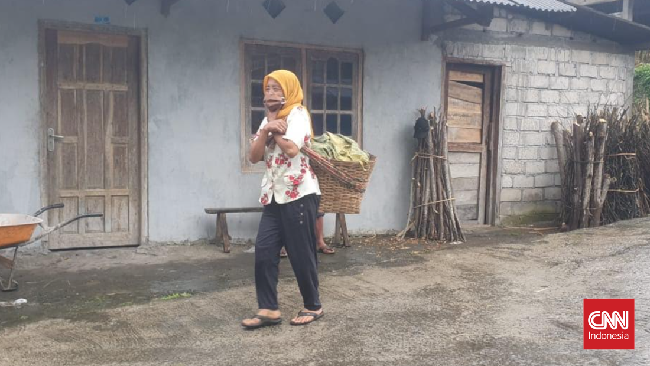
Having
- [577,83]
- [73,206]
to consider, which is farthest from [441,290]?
[577,83]

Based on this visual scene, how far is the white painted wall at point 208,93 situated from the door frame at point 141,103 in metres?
0.05

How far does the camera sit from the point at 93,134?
669 cm

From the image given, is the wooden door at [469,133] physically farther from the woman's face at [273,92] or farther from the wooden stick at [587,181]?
the woman's face at [273,92]

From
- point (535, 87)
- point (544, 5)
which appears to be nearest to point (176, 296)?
point (544, 5)

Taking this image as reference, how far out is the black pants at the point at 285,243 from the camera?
426 centimetres

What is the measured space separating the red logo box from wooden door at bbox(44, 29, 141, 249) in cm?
469

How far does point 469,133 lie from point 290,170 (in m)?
5.21

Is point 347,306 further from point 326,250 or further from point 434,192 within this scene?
point 434,192

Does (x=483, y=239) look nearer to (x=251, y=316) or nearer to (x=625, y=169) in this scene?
(x=625, y=169)

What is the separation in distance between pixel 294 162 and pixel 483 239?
452cm

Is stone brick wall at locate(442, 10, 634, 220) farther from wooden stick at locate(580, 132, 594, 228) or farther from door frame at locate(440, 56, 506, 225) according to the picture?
wooden stick at locate(580, 132, 594, 228)

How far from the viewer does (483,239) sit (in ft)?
26.6

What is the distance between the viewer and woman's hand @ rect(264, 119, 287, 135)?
411cm

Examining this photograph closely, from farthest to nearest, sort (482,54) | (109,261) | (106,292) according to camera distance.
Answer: (482,54), (109,261), (106,292)
